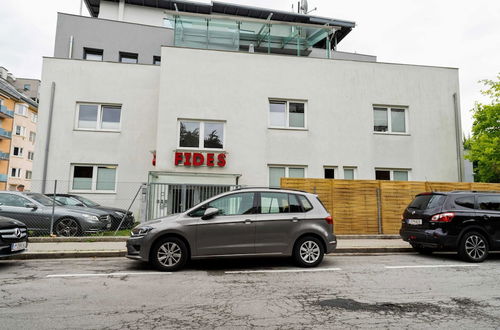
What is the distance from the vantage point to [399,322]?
4.12 m

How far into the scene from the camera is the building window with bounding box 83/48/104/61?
2159 centimetres

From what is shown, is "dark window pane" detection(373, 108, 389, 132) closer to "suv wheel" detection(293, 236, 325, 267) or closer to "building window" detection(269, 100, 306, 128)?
"building window" detection(269, 100, 306, 128)

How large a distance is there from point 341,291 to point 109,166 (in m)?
12.6

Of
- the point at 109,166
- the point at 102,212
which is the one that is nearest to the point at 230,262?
the point at 102,212

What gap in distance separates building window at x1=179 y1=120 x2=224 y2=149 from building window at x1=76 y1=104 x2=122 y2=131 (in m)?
3.41

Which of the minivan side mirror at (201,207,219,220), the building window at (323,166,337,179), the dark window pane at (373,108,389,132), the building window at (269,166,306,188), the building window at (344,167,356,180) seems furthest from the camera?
the dark window pane at (373,108,389,132)

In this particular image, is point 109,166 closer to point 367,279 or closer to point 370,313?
point 367,279

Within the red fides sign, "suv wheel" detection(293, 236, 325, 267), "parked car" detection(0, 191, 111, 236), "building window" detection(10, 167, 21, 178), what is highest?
"building window" detection(10, 167, 21, 178)

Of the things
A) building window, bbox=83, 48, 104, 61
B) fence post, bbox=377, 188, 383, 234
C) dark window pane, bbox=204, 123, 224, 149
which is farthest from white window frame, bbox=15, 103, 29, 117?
fence post, bbox=377, 188, 383, 234

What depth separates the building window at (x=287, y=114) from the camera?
15.3m

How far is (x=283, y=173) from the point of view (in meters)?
14.9

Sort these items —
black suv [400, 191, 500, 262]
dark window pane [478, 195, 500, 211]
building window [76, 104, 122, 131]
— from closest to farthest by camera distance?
black suv [400, 191, 500, 262] → dark window pane [478, 195, 500, 211] → building window [76, 104, 122, 131]

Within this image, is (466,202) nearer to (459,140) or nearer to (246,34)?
(459,140)

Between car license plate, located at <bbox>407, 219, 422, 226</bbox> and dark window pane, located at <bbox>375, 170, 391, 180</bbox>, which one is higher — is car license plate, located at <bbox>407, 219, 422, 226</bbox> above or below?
below
